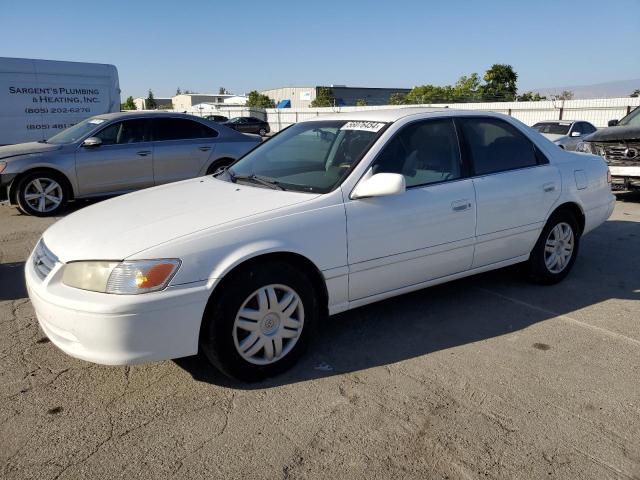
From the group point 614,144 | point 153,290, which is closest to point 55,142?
point 153,290

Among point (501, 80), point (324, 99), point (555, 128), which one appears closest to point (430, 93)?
point (501, 80)

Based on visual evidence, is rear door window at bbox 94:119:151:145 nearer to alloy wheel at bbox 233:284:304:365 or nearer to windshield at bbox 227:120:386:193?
windshield at bbox 227:120:386:193

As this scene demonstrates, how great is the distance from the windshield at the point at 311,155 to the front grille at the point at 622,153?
22.4 ft

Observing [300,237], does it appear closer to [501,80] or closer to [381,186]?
[381,186]

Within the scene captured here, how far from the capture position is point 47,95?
1306cm

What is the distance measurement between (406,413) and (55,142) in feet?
Result: 25.6

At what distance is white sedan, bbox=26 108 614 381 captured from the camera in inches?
112

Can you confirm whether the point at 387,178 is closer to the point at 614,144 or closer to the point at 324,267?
the point at 324,267

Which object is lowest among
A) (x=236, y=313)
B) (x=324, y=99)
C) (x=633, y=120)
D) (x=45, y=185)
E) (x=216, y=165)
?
(x=236, y=313)

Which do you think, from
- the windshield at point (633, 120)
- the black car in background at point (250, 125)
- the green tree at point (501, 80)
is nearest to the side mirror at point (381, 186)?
the windshield at point (633, 120)

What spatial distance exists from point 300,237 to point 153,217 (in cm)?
91

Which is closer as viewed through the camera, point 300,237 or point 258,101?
point 300,237

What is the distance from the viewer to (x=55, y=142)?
862cm

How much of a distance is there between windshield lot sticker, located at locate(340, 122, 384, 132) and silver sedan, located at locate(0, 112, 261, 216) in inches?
216
